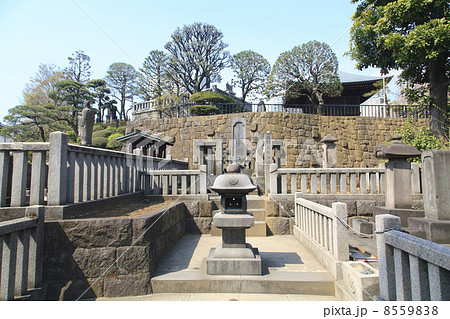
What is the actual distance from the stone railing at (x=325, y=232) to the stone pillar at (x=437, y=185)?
2830 millimetres

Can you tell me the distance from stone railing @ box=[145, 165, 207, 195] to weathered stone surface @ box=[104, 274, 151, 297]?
11.0 ft

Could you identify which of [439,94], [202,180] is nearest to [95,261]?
[202,180]

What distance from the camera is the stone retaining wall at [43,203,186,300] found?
10.5 feet

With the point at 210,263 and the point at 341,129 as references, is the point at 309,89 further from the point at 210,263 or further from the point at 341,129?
the point at 210,263

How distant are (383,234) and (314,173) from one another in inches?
168

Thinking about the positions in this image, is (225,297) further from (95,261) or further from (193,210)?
(193,210)

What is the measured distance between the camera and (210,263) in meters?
3.59

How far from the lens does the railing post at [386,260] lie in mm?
2297

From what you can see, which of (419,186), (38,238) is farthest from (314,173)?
(38,238)

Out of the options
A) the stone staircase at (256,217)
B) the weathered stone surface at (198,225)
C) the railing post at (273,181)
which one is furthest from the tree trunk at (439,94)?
the weathered stone surface at (198,225)

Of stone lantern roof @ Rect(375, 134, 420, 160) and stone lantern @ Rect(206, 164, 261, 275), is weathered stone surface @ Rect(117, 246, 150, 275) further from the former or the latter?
stone lantern roof @ Rect(375, 134, 420, 160)

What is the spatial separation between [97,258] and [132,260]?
1.54 feet

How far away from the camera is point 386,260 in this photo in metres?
2.30

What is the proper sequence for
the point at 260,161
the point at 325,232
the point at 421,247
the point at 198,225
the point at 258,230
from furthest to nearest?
the point at 260,161, the point at 198,225, the point at 258,230, the point at 325,232, the point at 421,247
